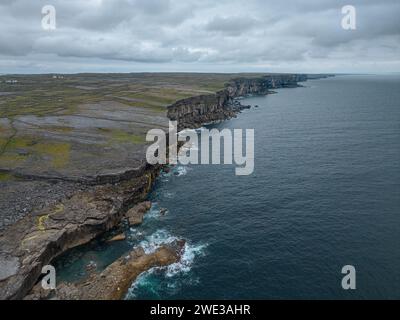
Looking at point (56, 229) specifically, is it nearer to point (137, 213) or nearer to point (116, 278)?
point (116, 278)

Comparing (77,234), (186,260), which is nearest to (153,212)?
(77,234)

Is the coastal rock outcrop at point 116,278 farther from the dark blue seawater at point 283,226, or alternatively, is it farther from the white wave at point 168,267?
the dark blue seawater at point 283,226

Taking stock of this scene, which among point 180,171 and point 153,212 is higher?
point 180,171

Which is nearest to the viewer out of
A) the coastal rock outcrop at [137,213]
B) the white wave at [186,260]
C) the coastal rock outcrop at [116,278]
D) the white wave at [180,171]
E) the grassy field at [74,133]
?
the coastal rock outcrop at [116,278]

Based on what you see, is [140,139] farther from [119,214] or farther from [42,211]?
[42,211]

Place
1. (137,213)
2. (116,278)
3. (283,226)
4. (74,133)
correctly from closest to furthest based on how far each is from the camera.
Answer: (116,278) → (283,226) → (137,213) → (74,133)

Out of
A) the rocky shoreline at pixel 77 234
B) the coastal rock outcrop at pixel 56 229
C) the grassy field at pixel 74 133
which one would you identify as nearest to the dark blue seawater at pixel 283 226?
the rocky shoreline at pixel 77 234
